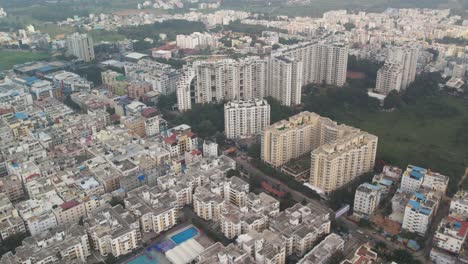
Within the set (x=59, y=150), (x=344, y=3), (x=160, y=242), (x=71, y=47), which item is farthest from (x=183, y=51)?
(x=344, y=3)

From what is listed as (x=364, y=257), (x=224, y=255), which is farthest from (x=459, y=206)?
(x=224, y=255)

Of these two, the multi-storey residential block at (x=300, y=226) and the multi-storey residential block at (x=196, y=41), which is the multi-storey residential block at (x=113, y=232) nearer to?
the multi-storey residential block at (x=300, y=226)

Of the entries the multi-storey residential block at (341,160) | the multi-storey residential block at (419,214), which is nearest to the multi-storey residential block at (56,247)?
the multi-storey residential block at (341,160)

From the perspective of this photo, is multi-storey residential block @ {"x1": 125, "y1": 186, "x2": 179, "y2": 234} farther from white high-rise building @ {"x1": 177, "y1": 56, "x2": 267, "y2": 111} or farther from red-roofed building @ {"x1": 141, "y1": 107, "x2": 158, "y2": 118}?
white high-rise building @ {"x1": 177, "y1": 56, "x2": 267, "y2": 111}

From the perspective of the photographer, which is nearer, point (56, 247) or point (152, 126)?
point (56, 247)

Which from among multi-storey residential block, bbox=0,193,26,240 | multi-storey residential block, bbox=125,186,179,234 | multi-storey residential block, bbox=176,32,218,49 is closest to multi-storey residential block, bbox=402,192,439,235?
multi-storey residential block, bbox=125,186,179,234

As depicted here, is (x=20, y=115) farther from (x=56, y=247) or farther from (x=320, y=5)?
(x=320, y=5)
